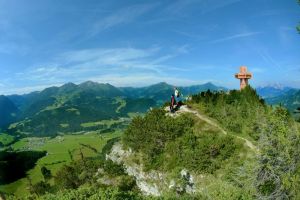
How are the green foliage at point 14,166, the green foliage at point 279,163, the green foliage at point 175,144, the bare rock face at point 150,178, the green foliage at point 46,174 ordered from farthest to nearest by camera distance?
1. the green foliage at point 14,166
2. the green foliage at point 46,174
3. the green foliage at point 175,144
4. the bare rock face at point 150,178
5. the green foliage at point 279,163

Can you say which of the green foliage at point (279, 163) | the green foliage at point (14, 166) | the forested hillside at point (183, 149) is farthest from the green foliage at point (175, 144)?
the green foliage at point (14, 166)

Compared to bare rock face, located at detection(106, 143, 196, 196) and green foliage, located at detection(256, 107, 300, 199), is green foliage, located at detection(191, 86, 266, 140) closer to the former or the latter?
bare rock face, located at detection(106, 143, 196, 196)

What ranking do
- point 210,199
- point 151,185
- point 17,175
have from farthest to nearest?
point 17,175 < point 151,185 < point 210,199

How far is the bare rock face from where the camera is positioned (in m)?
63.0

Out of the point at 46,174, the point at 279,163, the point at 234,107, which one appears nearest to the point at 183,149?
the point at 234,107

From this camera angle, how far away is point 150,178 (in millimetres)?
71312

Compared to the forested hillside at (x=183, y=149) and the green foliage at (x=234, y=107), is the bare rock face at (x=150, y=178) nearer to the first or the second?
the forested hillside at (x=183, y=149)

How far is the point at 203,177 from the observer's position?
6362 centimetres

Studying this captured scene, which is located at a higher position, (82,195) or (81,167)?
(82,195)

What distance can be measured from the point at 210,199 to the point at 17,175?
15605 cm

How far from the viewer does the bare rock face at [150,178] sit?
207ft

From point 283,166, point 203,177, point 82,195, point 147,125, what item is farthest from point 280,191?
point 147,125

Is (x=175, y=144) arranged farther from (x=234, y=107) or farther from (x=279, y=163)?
(x=279, y=163)

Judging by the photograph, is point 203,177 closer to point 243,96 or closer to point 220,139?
point 220,139
